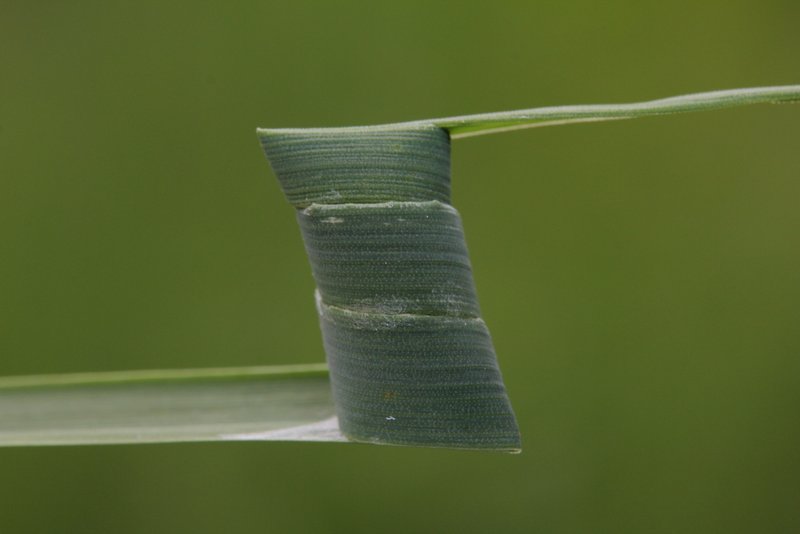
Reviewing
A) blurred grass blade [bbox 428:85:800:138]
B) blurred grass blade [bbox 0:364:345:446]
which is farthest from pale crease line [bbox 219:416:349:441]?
blurred grass blade [bbox 428:85:800:138]

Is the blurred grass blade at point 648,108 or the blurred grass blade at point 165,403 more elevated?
the blurred grass blade at point 648,108

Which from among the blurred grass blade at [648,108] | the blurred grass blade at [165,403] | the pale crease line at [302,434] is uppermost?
the blurred grass blade at [648,108]

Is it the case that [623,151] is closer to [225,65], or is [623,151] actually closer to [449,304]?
[225,65]

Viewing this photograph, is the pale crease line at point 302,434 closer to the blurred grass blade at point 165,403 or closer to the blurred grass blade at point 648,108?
the blurred grass blade at point 165,403

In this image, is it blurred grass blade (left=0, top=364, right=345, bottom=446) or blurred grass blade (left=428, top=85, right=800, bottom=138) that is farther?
blurred grass blade (left=0, top=364, right=345, bottom=446)

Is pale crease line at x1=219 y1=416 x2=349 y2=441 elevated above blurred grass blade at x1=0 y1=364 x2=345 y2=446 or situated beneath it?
situated beneath

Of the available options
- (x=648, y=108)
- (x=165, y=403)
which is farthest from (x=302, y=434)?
(x=648, y=108)

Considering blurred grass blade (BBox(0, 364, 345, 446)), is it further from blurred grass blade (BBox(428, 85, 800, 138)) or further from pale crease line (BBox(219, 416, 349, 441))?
blurred grass blade (BBox(428, 85, 800, 138))

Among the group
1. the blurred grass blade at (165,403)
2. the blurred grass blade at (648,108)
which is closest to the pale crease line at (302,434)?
the blurred grass blade at (165,403)

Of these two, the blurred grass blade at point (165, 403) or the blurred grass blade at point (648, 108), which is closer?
the blurred grass blade at point (648, 108)
